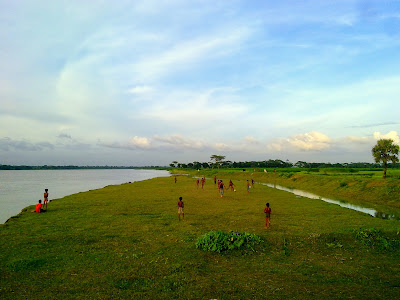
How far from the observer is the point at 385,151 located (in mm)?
50906

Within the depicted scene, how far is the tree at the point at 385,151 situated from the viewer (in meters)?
49.8

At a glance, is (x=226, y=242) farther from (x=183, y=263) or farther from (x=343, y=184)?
(x=343, y=184)

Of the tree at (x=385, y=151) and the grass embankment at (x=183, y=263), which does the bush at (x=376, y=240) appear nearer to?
the grass embankment at (x=183, y=263)

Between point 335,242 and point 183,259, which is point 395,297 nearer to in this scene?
point 335,242

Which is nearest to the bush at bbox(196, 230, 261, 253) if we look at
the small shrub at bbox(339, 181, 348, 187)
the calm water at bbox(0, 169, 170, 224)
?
the calm water at bbox(0, 169, 170, 224)

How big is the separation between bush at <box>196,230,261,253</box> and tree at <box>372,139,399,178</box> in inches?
1890

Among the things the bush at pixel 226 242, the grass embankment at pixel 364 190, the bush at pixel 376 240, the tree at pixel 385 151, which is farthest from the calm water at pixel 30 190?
the tree at pixel 385 151

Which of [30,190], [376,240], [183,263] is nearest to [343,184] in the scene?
[376,240]

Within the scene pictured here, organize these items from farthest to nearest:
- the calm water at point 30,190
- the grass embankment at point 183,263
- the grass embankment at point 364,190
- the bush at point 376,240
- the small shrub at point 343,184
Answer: the small shrub at point 343,184, the grass embankment at point 364,190, the calm water at point 30,190, the bush at point 376,240, the grass embankment at point 183,263

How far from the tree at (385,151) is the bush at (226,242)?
4801cm

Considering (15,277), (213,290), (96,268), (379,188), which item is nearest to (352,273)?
(213,290)

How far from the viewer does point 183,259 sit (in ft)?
38.7

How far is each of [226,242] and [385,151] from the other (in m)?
51.7

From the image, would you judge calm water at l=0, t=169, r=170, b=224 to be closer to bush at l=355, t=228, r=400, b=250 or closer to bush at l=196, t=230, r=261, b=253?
bush at l=196, t=230, r=261, b=253
